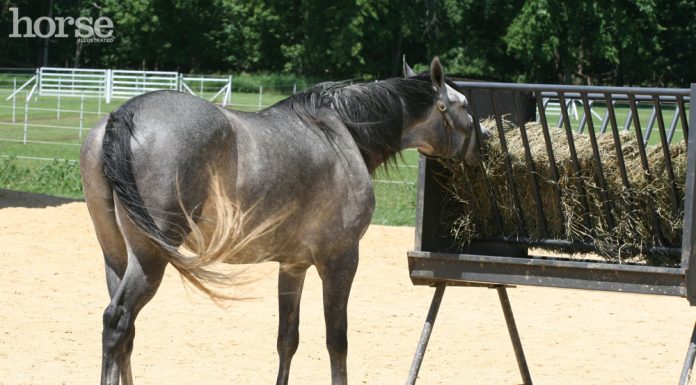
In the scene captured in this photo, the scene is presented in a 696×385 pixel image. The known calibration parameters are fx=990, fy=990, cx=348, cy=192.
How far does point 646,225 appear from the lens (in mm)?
5328

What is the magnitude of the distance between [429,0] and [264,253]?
122ft

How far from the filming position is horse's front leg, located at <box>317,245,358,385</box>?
5.23m

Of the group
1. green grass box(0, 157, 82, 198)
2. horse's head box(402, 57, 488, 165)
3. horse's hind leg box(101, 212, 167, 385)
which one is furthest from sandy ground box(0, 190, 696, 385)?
green grass box(0, 157, 82, 198)

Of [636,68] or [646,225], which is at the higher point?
[646,225]

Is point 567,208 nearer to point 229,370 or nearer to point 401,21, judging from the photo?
point 229,370

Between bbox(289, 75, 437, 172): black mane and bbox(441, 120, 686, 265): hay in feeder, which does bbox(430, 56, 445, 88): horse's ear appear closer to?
bbox(289, 75, 437, 172): black mane

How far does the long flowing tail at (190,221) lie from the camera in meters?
4.26

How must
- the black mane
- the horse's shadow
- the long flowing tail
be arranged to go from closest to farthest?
1. the long flowing tail
2. the black mane
3. the horse's shadow

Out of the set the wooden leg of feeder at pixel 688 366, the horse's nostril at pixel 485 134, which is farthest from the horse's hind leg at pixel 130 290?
the wooden leg of feeder at pixel 688 366

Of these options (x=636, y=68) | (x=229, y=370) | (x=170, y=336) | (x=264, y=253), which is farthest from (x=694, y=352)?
(x=636, y=68)

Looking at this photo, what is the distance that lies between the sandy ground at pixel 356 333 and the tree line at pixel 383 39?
25981 millimetres

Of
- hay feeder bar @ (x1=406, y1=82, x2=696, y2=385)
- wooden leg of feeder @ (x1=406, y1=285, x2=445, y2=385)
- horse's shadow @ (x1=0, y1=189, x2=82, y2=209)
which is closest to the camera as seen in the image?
hay feeder bar @ (x1=406, y1=82, x2=696, y2=385)

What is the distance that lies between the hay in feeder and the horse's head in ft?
0.46

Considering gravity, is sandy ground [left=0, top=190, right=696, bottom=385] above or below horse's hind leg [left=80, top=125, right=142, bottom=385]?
below
